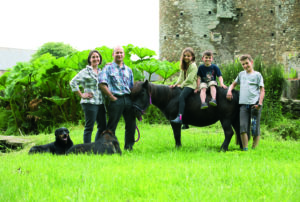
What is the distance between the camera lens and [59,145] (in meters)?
5.01

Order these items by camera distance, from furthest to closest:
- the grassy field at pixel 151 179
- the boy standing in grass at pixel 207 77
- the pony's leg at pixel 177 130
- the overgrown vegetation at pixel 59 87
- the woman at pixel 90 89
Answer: the overgrown vegetation at pixel 59 87, the pony's leg at pixel 177 130, the boy standing in grass at pixel 207 77, the woman at pixel 90 89, the grassy field at pixel 151 179

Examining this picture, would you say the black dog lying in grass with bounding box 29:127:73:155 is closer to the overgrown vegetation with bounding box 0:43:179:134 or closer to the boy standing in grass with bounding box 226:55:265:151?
the boy standing in grass with bounding box 226:55:265:151

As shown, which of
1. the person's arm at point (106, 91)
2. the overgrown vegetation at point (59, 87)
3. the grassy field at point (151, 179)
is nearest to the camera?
the grassy field at point (151, 179)

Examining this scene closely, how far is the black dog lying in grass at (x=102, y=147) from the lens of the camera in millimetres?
4586

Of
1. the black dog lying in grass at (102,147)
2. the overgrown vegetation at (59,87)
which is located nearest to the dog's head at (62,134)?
the black dog lying in grass at (102,147)

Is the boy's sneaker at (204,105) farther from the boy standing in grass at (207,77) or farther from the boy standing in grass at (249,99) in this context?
the boy standing in grass at (249,99)

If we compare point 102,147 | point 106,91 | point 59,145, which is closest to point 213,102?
point 106,91

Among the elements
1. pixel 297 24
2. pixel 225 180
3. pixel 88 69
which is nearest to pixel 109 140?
A: pixel 88 69

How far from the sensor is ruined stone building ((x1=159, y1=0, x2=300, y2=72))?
18.5m

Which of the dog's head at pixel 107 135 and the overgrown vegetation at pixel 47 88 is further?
the overgrown vegetation at pixel 47 88

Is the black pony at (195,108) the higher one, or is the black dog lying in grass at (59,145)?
the black pony at (195,108)

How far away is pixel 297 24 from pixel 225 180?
13429mm

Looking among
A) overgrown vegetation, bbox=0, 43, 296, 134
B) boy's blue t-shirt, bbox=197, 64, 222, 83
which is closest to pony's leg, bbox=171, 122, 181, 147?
boy's blue t-shirt, bbox=197, 64, 222, 83

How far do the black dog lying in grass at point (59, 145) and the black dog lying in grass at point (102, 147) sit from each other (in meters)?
0.28
